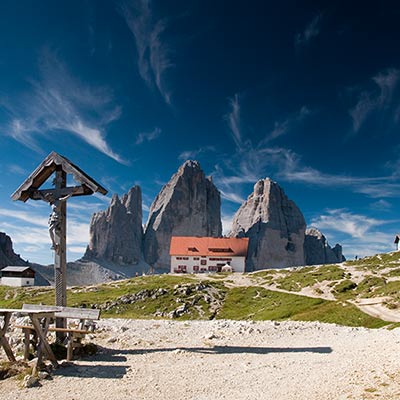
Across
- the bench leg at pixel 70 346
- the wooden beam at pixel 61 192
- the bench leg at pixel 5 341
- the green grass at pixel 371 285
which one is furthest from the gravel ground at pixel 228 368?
the green grass at pixel 371 285

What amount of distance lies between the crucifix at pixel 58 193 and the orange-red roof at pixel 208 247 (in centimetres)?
9851

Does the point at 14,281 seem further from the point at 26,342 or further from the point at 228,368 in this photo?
the point at 228,368

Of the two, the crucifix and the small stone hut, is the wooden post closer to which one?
the crucifix

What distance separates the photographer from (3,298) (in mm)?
73625

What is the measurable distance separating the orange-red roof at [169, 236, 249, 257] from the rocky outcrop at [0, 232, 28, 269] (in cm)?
8205

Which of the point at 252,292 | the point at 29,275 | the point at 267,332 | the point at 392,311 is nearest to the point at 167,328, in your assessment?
the point at 267,332

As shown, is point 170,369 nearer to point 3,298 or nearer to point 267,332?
point 267,332

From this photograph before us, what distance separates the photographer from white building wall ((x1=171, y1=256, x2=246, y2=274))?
11162 centimetres

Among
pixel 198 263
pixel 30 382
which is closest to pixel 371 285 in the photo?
pixel 30 382

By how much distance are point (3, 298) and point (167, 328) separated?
7012 centimetres

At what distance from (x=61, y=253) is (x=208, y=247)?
102m

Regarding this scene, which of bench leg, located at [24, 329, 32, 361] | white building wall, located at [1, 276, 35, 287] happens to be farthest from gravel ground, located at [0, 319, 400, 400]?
white building wall, located at [1, 276, 35, 287]

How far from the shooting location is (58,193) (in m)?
14.2

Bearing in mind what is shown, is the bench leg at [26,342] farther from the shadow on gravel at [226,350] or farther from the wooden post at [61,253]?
the shadow on gravel at [226,350]
